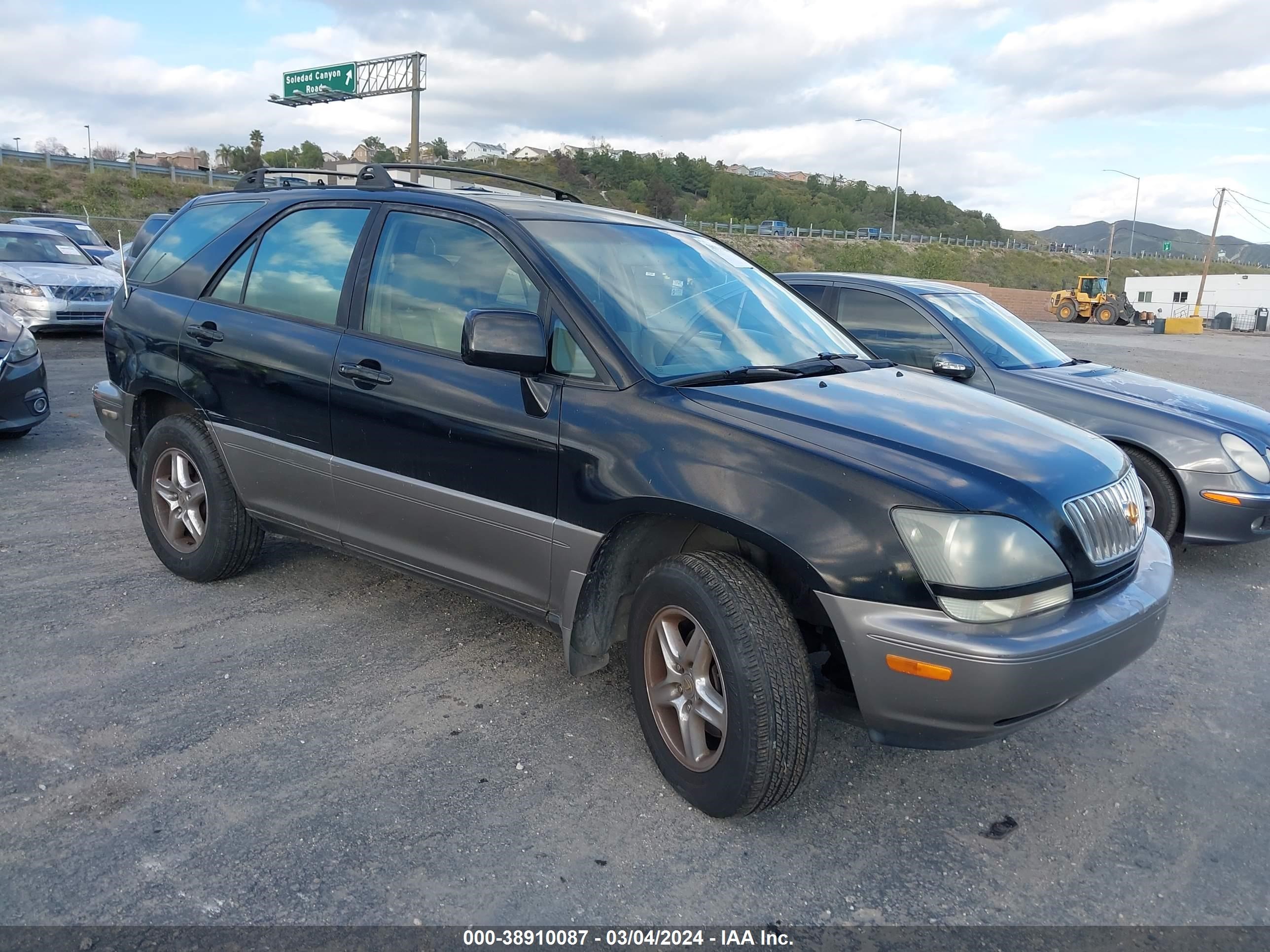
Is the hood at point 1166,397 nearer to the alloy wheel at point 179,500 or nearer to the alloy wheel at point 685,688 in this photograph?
the alloy wheel at point 685,688

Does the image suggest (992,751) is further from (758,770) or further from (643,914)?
(643,914)

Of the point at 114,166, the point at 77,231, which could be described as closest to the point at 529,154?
the point at 114,166

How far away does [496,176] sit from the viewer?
4.88 meters

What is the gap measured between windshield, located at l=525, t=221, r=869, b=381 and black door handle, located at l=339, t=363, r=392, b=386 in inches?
30.0

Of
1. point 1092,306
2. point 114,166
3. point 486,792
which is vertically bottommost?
point 486,792

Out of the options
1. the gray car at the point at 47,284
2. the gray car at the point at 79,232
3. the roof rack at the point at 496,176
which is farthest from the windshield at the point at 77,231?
the roof rack at the point at 496,176

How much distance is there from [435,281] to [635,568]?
1359 millimetres

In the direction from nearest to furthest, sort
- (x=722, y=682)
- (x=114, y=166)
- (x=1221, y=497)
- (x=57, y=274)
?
(x=722, y=682)
(x=1221, y=497)
(x=57, y=274)
(x=114, y=166)

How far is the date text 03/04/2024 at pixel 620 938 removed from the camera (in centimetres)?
241

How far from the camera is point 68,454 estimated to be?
737 centimetres

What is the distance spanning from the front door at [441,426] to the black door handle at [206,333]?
33.1 inches

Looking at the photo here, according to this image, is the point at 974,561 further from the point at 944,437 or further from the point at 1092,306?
the point at 1092,306

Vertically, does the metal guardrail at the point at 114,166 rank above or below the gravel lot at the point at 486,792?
above

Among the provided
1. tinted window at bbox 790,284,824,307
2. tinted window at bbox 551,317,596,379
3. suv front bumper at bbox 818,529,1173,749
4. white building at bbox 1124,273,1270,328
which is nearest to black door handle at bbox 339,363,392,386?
tinted window at bbox 551,317,596,379
